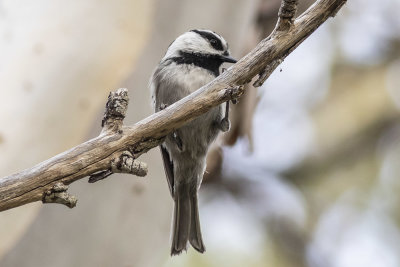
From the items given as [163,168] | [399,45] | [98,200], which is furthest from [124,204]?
[399,45]

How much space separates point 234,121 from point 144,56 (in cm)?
94

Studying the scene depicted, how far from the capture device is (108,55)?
3.11 metres

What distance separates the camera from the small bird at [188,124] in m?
3.07

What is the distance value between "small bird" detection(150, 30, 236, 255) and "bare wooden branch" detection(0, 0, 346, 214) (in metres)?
0.98

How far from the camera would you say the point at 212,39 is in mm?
3293

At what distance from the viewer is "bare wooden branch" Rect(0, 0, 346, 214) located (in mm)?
1943

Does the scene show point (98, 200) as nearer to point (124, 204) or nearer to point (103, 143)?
point (124, 204)

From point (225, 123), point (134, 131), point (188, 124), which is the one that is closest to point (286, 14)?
point (134, 131)

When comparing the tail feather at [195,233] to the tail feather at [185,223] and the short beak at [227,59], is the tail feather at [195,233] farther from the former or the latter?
the short beak at [227,59]

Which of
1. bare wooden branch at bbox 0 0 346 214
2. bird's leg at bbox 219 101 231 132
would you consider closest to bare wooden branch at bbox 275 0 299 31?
bare wooden branch at bbox 0 0 346 214

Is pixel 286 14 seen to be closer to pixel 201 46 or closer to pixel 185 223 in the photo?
pixel 201 46

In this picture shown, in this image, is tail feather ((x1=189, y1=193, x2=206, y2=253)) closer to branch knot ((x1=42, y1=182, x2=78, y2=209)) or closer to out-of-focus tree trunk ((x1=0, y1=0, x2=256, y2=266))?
out-of-focus tree trunk ((x1=0, y1=0, x2=256, y2=266))

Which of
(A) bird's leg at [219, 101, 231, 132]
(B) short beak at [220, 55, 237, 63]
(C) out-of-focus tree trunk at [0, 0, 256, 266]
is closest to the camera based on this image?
(C) out-of-focus tree trunk at [0, 0, 256, 266]

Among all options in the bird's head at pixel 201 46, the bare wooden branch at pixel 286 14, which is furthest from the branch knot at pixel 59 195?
the bird's head at pixel 201 46
